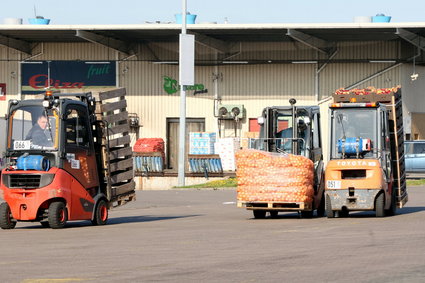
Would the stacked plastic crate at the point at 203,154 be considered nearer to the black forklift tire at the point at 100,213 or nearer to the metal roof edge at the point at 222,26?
the metal roof edge at the point at 222,26

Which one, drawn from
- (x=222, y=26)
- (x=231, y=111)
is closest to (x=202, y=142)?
(x=231, y=111)

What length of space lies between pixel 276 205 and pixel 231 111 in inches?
1230

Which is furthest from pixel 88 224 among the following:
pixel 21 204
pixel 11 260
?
pixel 11 260

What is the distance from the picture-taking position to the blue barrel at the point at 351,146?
22859 mm

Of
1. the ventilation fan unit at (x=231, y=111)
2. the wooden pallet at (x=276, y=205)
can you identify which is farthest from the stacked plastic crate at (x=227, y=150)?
the wooden pallet at (x=276, y=205)

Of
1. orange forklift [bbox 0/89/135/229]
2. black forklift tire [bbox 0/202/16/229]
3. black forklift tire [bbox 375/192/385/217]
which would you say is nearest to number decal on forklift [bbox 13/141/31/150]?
orange forklift [bbox 0/89/135/229]

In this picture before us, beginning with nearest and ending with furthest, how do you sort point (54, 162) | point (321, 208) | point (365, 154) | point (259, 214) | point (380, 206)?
point (54, 162)
point (380, 206)
point (365, 154)
point (259, 214)
point (321, 208)

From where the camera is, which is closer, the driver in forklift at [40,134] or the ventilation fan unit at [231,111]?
the driver in forklift at [40,134]

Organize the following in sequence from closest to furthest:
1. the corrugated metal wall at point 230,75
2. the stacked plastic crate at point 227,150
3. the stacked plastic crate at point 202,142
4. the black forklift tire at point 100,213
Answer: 1. the black forklift tire at point 100,213
2. the stacked plastic crate at point 227,150
3. the stacked plastic crate at point 202,142
4. the corrugated metal wall at point 230,75

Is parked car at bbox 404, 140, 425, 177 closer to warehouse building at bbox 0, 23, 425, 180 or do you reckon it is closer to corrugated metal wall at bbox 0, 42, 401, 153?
warehouse building at bbox 0, 23, 425, 180

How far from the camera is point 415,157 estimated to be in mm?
46594

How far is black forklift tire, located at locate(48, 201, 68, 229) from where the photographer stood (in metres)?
20.0

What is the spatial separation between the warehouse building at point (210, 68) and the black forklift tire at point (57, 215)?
3124 centimetres

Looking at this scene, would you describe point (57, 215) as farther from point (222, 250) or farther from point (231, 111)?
point (231, 111)
